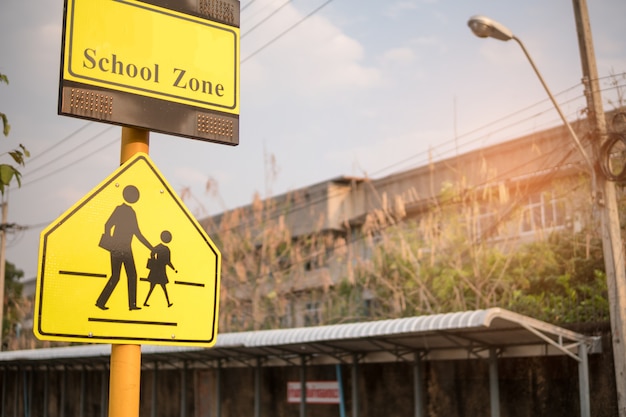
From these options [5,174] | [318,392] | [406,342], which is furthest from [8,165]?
[318,392]

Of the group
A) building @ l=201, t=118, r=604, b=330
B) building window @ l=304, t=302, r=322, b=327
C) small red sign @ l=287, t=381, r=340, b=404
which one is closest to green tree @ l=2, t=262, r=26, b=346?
building @ l=201, t=118, r=604, b=330

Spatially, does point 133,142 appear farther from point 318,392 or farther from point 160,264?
point 318,392

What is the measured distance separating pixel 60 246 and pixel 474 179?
2802 centimetres

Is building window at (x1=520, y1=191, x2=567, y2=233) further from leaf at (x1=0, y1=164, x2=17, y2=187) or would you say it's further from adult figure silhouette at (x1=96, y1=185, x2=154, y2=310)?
adult figure silhouette at (x1=96, y1=185, x2=154, y2=310)

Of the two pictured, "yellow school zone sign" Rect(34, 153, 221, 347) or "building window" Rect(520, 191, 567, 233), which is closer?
"yellow school zone sign" Rect(34, 153, 221, 347)

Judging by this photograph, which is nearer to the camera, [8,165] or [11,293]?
[8,165]

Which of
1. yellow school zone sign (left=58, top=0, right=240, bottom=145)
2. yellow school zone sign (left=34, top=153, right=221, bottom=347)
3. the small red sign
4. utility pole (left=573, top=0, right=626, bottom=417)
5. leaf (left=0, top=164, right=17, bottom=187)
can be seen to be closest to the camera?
yellow school zone sign (left=34, top=153, right=221, bottom=347)

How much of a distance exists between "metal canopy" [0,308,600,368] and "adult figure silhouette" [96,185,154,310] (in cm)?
1078

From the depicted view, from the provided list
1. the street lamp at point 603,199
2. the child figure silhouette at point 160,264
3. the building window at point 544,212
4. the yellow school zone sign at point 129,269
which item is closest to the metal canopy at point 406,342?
the street lamp at point 603,199

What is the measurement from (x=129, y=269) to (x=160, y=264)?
120mm

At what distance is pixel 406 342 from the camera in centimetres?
1733

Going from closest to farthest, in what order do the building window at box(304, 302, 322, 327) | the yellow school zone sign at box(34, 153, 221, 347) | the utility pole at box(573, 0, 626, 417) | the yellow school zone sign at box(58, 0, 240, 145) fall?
1. the yellow school zone sign at box(34, 153, 221, 347)
2. the yellow school zone sign at box(58, 0, 240, 145)
3. the utility pole at box(573, 0, 626, 417)
4. the building window at box(304, 302, 322, 327)

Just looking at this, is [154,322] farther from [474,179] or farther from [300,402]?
[474,179]

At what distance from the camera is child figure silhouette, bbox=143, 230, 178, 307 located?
2969mm
